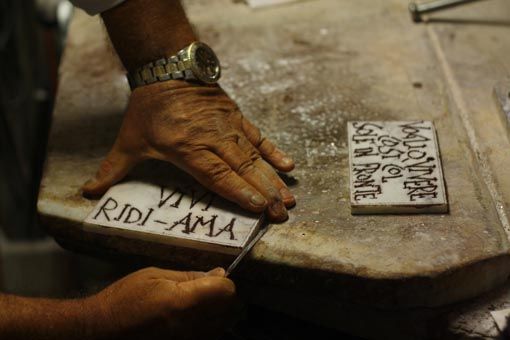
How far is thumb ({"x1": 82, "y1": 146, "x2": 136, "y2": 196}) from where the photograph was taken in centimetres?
125

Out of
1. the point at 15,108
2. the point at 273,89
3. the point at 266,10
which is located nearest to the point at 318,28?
the point at 266,10

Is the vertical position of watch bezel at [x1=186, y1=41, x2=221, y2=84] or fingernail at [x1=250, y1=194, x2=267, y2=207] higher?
watch bezel at [x1=186, y1=41, x2=221, y2=84]

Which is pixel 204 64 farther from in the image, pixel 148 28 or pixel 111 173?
pixel 111 173

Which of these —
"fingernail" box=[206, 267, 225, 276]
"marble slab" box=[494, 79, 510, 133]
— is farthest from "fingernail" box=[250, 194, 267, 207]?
"marble slab" box=[494, 79, 510, 133]

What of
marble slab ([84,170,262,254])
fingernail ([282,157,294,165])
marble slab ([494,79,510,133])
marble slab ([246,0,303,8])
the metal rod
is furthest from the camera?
marble slab ([246,0,303,8])

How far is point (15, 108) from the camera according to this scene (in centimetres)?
232

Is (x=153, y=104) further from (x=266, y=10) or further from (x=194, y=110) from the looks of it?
(x=266, y=10)

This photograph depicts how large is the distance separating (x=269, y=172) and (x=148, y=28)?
402 mm

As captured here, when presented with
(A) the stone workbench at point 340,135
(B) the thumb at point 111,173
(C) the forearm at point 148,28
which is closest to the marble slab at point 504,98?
(A) the stone workbench at point 340,135

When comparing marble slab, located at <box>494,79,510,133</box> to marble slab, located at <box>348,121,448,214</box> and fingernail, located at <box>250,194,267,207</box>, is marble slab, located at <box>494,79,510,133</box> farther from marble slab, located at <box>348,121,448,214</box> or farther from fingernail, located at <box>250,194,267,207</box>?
fingernail, located at <box>250,194,267,207</box>

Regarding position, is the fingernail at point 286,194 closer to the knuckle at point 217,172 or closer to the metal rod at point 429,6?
the knuckle at point 217,172

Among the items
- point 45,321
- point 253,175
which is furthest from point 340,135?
point 45,321

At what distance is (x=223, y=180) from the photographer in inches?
44.6

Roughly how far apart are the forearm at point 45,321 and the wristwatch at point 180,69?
1.58 feet
